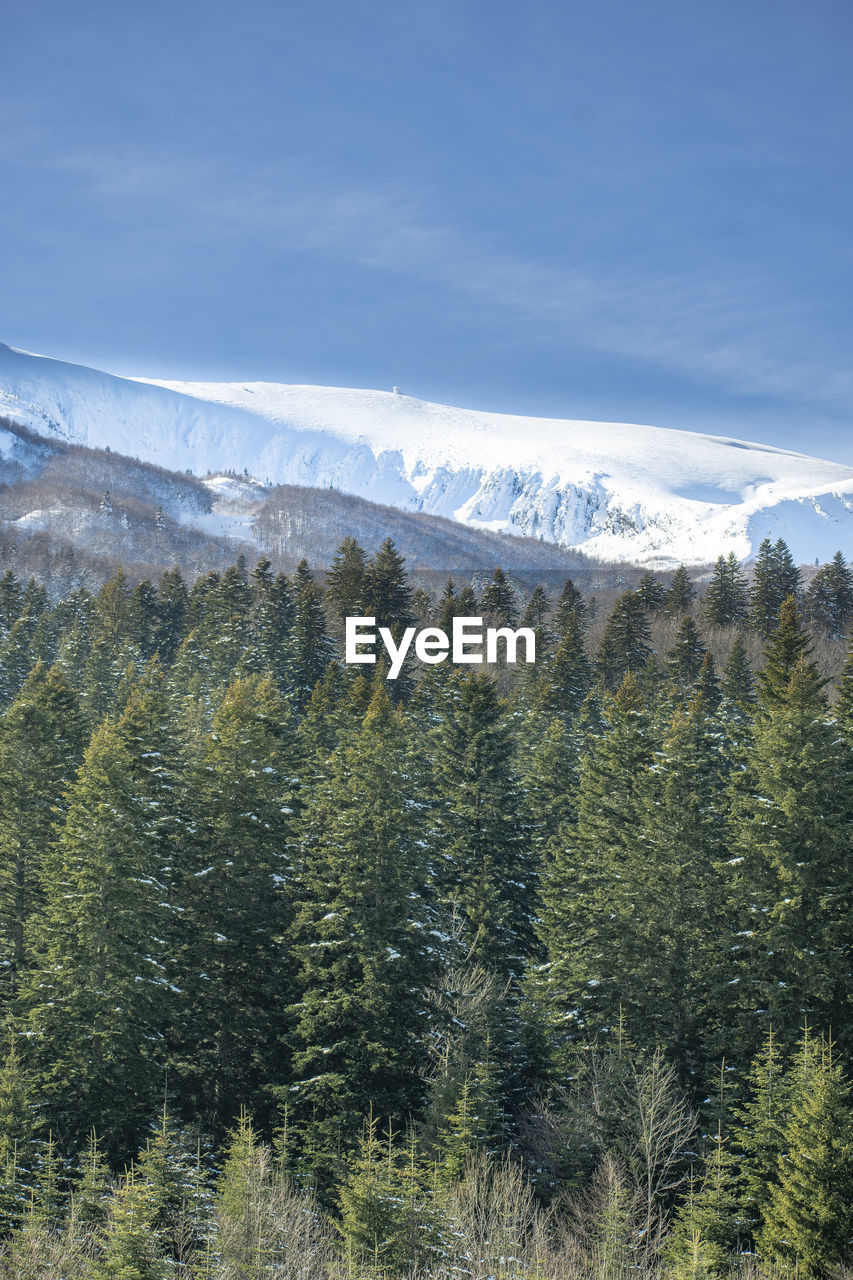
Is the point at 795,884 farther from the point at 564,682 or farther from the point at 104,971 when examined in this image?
the point at 564,682

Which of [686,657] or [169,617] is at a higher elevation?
[169,617]

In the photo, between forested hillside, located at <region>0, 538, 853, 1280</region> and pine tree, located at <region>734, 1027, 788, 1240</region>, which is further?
pine tree, located at <region>734, 1027, 788, 1240</region>

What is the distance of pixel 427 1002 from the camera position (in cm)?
3319

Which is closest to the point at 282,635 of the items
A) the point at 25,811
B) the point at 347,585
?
the point at 347,585

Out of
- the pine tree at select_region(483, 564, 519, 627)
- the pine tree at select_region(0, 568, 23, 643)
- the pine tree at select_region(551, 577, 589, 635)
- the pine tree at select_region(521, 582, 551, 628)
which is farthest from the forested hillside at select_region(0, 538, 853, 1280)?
the pine tree at select_region(0, 568, 23, 643)

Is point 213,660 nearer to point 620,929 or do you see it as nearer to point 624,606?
point 624,606

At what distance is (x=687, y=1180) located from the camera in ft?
96.7

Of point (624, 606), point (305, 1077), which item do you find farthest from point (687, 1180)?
point (624, 606)

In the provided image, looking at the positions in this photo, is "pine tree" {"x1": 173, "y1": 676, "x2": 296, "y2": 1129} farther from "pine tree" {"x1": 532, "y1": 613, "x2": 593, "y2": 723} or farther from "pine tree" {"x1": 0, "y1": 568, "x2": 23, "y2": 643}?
"pine tree" {"x1": 0, "y1": 568, "x2": 23, "y2": 643}

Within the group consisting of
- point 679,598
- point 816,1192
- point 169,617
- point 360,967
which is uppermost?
point 679,598

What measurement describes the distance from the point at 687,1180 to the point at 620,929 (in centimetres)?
814

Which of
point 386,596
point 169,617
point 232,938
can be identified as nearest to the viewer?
point 232,938

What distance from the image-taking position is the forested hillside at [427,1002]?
2472 centimetres

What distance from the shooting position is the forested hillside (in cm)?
2472
